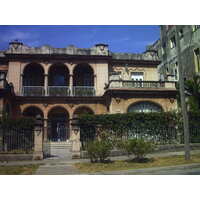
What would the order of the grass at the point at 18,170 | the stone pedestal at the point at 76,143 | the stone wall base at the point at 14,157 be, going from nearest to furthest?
1. the grass at the point at 18,170
2. the stone wall base at the point at 14,157
3. the stone pedestal at the point at 76,143

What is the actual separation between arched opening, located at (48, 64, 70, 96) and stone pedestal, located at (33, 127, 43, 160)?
5697 mm

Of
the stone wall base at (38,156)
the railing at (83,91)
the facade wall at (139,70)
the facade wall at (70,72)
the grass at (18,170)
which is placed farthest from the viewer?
the facade wall at (139,70)

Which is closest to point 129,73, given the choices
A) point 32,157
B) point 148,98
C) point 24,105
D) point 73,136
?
point 148,98

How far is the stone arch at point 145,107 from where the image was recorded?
15004 mm

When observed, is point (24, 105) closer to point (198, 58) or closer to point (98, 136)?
point (98, 136)

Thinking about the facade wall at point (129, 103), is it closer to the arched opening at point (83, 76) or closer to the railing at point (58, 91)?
the arched opening at point (83, 76)

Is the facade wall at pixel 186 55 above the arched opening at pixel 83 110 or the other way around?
above

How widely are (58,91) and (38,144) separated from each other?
612 centimetres

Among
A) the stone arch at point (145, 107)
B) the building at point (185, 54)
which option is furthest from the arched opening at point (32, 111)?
the building at point (185, 54)

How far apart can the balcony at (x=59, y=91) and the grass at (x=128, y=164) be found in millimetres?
7661

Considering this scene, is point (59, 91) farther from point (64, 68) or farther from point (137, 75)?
point (137, 75)

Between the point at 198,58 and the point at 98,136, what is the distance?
22.9 ft

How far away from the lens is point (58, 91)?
16.2m

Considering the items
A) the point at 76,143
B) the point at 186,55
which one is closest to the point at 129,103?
the point at 186,55
